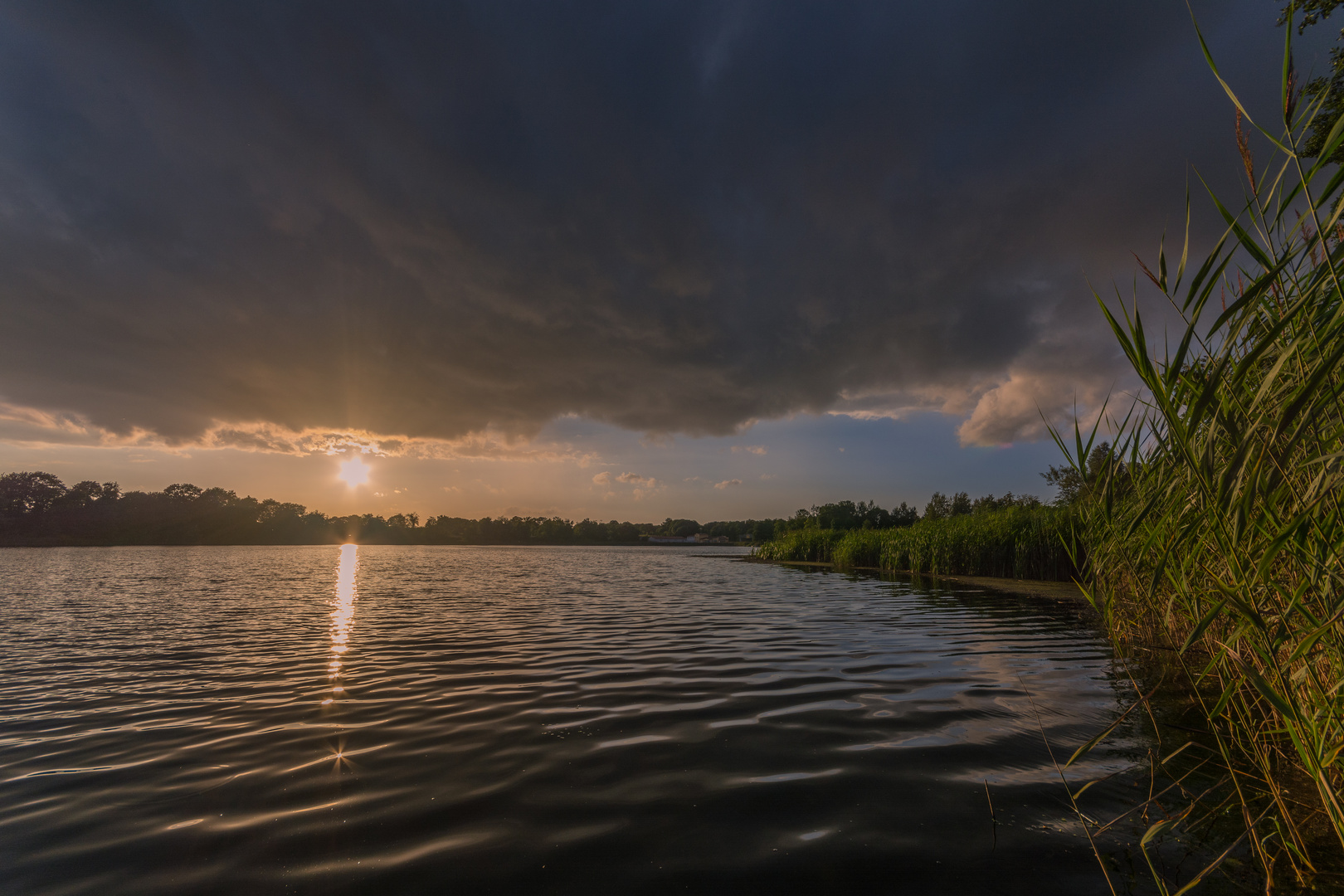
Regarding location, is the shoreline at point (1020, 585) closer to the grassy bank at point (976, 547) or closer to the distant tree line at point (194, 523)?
the grassy bank at point (976, 547)

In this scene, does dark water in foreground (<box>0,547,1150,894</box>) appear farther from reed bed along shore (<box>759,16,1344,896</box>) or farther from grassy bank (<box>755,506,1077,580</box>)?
grassy bank (<box>755,506,1077,580</box>)

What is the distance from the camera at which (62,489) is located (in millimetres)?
113562

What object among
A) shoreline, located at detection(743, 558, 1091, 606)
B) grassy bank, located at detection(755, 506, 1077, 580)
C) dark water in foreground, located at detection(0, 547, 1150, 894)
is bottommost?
dark water in foreground, located at detection(0, 547, 1150, 894)

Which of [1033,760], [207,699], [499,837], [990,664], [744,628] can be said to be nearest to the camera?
[499,837]

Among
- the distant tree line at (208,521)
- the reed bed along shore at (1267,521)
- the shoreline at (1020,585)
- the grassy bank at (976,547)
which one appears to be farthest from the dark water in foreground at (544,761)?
the distant tree line at (208,521)

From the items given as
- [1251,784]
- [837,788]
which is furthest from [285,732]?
[1251,784]

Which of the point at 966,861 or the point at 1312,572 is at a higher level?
the point at 1312,572

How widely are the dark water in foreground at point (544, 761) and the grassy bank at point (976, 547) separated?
11.4m

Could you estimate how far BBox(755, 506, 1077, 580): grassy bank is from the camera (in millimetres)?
21969

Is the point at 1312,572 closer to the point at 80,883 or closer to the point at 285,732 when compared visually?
the point at 80,883

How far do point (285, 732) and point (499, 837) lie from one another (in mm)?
3611

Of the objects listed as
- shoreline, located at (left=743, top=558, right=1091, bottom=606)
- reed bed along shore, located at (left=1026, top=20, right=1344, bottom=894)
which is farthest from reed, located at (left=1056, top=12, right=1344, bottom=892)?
shoreline, located at (left=743, top=558, right=1091, bottom=606)

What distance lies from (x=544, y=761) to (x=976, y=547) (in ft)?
82.1

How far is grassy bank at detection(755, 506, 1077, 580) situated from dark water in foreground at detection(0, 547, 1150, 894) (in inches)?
448
